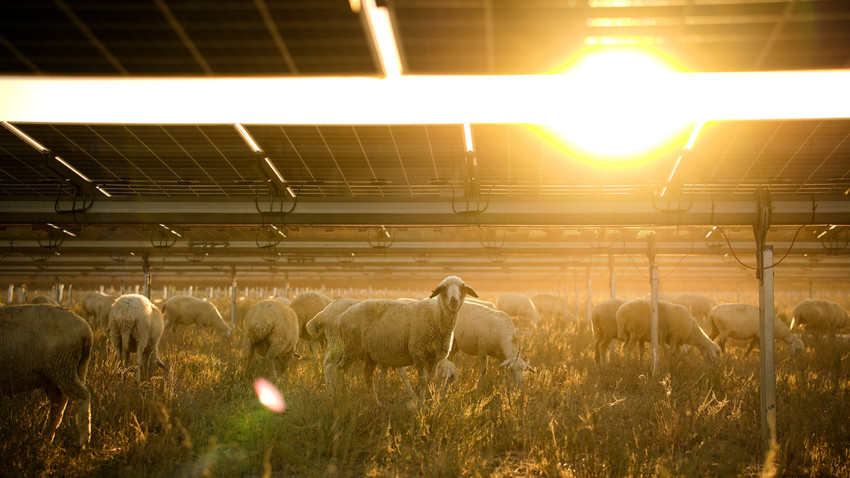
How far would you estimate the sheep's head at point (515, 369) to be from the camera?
10828 mm

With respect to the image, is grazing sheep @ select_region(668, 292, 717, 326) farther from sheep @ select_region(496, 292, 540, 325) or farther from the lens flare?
the lens flare

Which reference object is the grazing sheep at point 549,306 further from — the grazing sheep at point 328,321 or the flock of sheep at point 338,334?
the grazing sheep at point 328,321

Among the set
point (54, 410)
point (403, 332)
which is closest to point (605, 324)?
point (403, 332)

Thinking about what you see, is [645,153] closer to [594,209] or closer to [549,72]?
[594,209]

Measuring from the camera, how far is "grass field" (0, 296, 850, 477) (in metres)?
6.45

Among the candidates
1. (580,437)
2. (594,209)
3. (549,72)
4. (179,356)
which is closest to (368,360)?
(580,437)

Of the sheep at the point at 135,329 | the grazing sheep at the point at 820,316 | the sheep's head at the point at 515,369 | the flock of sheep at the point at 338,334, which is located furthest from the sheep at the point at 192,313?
the grazing sheep at the point at 820,316

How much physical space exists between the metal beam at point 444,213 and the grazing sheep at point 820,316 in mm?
19403

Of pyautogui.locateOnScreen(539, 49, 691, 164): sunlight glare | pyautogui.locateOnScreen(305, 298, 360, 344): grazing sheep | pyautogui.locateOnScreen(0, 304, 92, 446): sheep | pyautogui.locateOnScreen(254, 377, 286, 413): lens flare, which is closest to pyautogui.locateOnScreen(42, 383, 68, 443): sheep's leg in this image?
pyautogui.locateOnScreen(0, 304, 92, 446): sheep

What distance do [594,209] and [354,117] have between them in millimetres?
5127

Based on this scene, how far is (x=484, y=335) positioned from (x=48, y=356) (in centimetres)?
858

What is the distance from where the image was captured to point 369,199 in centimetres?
983

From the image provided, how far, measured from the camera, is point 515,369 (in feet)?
36.2

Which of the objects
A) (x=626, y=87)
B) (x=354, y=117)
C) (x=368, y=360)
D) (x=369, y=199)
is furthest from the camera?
(x=368, y=360)
